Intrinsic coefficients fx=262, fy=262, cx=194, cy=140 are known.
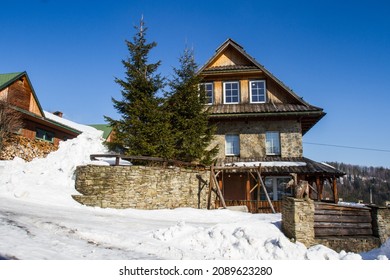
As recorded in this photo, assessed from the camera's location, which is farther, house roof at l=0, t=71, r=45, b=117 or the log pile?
house roof at l=0, t=71, r=45, b=117

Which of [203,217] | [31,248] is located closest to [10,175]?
[31,248]

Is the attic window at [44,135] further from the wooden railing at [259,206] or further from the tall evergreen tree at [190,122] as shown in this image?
the wooden railing at [259,206]

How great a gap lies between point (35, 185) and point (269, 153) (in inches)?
578

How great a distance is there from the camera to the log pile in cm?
1702

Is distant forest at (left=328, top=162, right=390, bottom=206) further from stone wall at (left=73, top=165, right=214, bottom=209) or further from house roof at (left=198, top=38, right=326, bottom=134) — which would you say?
stone wall at (left=73, top=165, right=214, bottom=209)

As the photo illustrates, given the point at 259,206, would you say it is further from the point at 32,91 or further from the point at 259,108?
the point at 32,91

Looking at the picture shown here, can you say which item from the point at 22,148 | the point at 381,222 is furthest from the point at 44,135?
the point at 381,222

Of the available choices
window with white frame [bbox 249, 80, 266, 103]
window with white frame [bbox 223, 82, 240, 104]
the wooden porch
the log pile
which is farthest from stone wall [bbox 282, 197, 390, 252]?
the log pile

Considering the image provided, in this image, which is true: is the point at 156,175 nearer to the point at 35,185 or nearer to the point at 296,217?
the point at 35,185

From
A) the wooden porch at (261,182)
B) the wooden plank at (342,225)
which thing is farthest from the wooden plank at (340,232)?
the wooden porch at (261,182)

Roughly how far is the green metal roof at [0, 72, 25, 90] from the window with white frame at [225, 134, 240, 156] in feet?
56.1

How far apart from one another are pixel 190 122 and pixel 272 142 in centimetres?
641

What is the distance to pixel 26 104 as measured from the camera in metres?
21.4

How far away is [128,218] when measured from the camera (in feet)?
36.9
